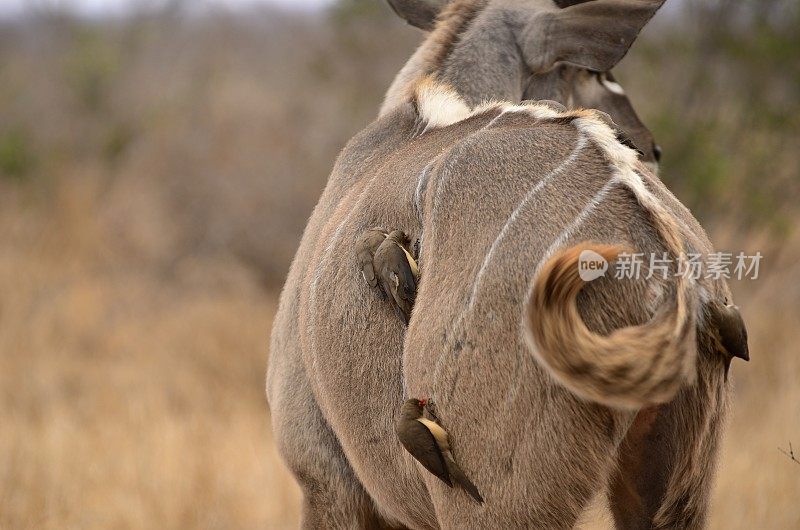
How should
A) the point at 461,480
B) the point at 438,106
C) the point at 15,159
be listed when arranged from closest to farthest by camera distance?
the point at 461,480 → the point at 438,106 → the point at 15,159

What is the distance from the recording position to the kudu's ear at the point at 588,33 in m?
3.86

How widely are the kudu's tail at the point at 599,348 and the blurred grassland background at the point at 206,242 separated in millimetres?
3663

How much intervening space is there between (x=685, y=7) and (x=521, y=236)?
7.86m

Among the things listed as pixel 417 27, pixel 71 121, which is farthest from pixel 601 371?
pixel 71 121

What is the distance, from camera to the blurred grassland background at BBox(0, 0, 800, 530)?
6.75 m

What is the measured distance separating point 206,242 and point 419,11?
784 centimetres

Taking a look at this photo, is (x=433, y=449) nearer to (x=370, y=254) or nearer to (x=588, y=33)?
(x=370, y=254)

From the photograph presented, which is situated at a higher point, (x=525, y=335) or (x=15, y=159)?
(x=525, y=335)

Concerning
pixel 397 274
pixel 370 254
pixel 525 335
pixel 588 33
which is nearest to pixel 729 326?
pixel 525 335

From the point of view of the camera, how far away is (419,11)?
473 cm

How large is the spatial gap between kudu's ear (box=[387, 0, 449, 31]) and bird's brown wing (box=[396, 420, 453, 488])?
8.67 ft

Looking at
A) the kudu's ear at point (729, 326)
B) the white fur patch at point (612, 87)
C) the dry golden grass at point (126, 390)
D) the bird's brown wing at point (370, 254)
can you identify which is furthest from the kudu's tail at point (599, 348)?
the dry golden grass at point (126, 390)

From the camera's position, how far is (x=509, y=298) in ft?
7.88

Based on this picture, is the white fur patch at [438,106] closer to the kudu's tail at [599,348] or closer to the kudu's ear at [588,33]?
the kudu's ear at [588,33]
